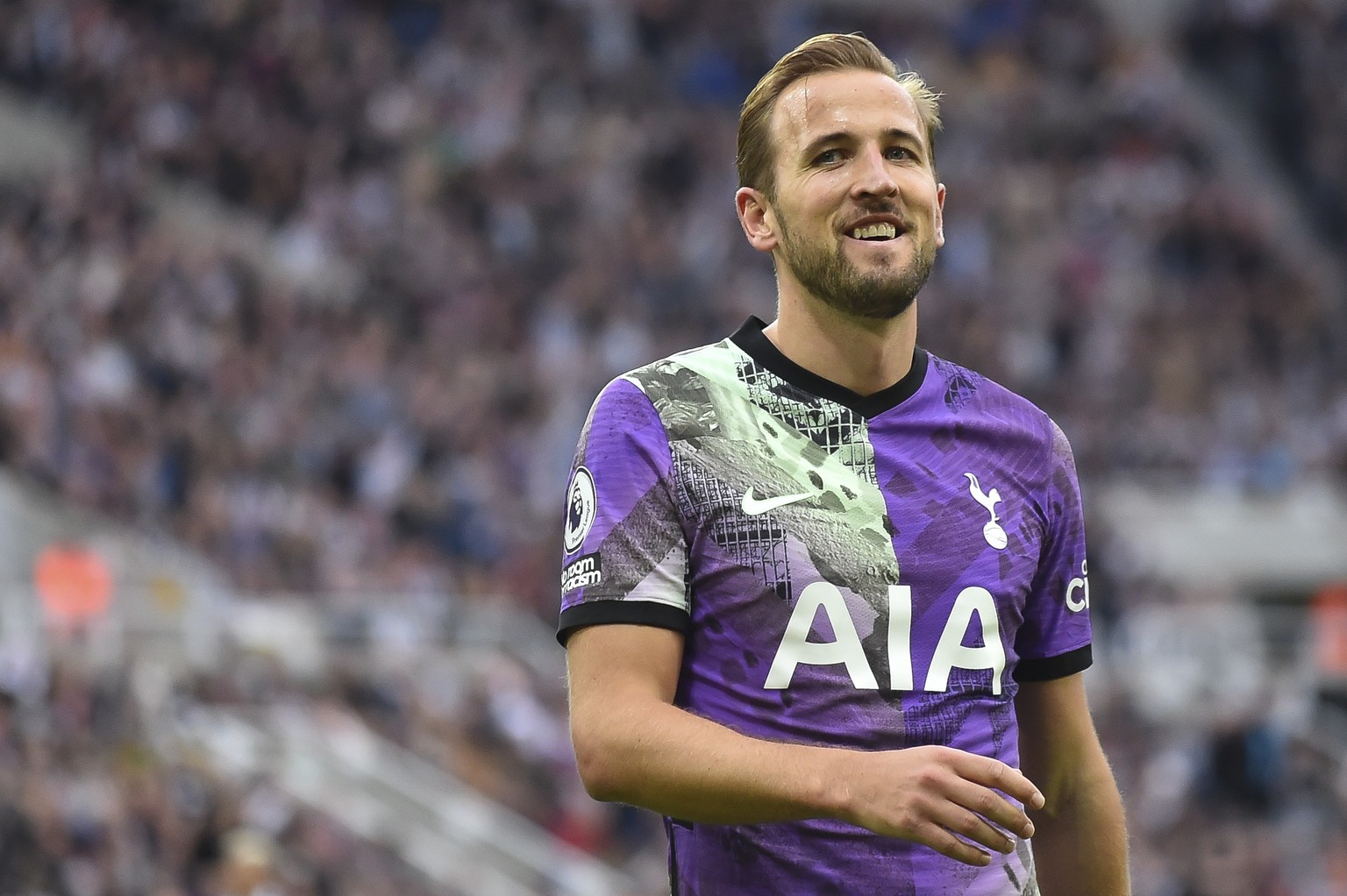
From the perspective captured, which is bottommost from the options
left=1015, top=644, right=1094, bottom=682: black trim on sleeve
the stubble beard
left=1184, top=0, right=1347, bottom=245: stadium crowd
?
left=1015, top=644, right=1094, bottom=682: black trim on sleeve

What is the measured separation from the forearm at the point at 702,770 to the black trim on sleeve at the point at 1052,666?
72cm

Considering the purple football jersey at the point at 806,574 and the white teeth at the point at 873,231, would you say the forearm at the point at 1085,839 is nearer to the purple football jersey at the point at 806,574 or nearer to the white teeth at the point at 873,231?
the purple football jersey at the point at 806,574

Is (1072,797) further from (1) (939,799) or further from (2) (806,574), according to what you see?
(1) (939,799)

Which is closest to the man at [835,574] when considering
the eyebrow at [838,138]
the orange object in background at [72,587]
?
the eyebrow at [838,138]

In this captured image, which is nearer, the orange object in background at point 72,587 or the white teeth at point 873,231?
the white teeth at point 873,231

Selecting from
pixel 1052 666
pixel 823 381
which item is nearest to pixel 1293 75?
pixel 1052 666

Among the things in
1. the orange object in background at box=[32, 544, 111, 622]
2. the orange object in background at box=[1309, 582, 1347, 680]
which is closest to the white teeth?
the orange object in background at box=[32, 544, 111, 622]

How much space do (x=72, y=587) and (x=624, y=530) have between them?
→ 430 inches

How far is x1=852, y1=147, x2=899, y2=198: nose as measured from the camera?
3.31 meters

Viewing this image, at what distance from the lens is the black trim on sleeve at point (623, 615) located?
3.10 meters

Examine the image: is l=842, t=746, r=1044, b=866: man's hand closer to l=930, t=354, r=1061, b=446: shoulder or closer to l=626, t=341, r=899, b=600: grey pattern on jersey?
l=626, t=341, r=899, b=600: grey pattern on jersey

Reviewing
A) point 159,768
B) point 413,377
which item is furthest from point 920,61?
point 159,768

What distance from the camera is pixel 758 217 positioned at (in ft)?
11.5

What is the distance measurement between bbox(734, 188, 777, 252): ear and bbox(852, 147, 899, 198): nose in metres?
0.18
